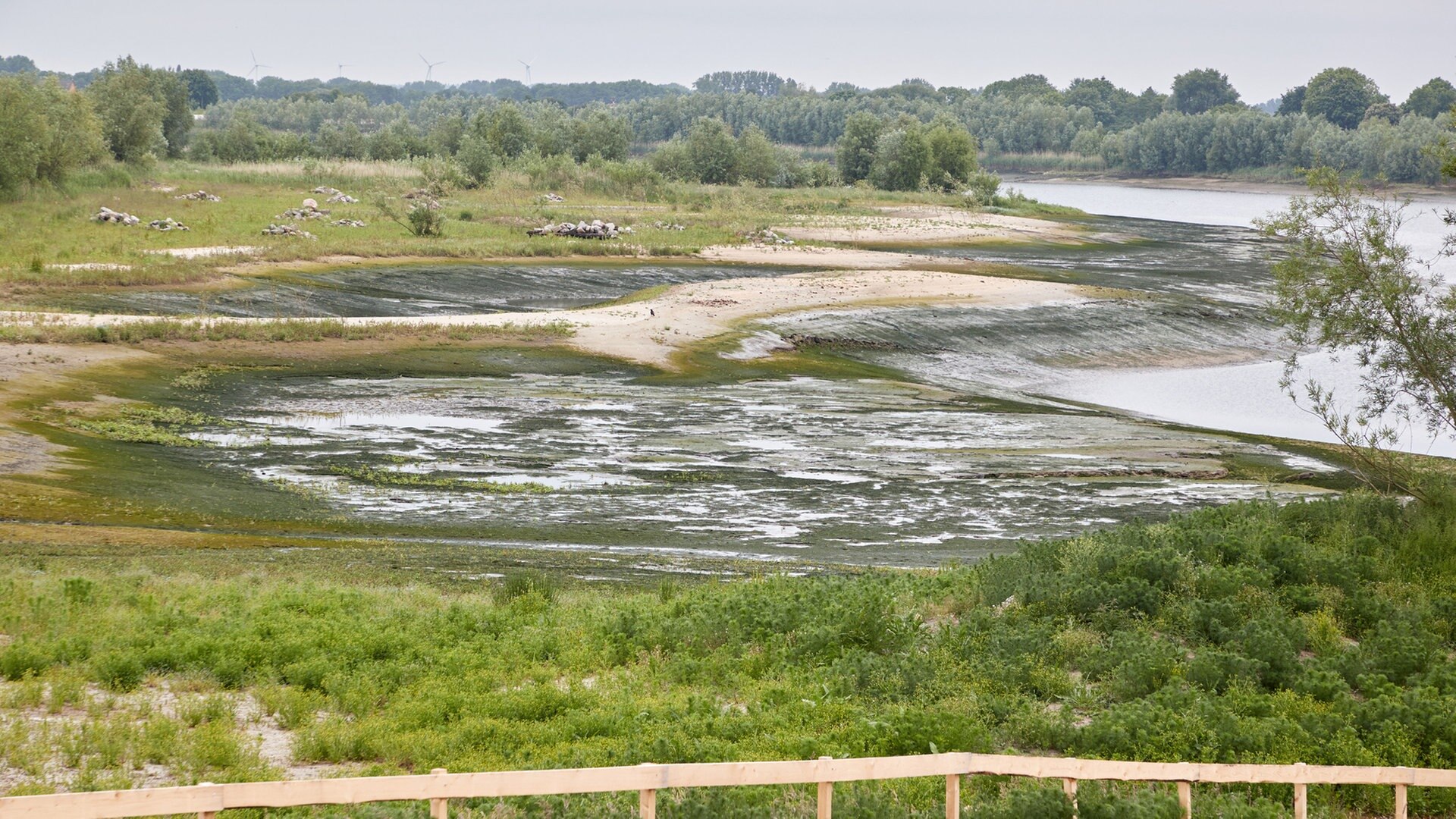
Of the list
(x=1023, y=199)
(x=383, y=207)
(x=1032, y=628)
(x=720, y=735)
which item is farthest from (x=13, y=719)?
(x=1023, y=199)

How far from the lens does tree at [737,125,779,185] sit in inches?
4333

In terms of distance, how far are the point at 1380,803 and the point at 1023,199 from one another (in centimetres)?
10682

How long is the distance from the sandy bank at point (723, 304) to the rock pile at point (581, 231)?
12095mm

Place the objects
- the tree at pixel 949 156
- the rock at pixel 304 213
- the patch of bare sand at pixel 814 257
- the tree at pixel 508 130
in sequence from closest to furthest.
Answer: the patch of bare sand at pixel 814 257, the rock at pixel 304 213, the tree at pixel 508 130, the tree at pixel 949 156

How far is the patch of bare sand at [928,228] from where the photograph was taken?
7569 cm

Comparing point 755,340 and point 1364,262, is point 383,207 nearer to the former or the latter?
point 755,340

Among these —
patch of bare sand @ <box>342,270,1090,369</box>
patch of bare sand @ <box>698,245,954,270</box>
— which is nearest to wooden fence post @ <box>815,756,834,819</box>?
patch of bare sand @ <box>342,270,1090,369</box>

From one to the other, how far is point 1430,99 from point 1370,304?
643 feet

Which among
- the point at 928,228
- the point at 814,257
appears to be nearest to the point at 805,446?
the point at 814,257

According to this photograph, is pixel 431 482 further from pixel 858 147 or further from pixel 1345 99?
pixel 1345 99

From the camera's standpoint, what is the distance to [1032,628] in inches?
493

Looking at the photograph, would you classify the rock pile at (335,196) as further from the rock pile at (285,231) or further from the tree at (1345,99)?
the tree at (1345,99)

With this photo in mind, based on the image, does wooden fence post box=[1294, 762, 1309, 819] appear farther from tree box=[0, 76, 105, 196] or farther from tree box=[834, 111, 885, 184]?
tree box=[834, 111, 885, 184]

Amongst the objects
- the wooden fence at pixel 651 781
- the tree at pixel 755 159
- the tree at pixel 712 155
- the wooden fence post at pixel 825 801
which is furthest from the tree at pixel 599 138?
the wooden fence post at pixel 825 801
